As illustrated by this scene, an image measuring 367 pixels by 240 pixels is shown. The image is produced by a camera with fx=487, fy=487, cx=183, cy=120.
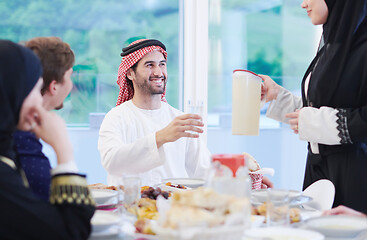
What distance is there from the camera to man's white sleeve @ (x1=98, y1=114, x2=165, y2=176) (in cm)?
271

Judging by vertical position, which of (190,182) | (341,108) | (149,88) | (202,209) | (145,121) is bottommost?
(190,182)

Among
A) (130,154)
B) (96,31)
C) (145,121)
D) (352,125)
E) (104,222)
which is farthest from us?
(96,31)

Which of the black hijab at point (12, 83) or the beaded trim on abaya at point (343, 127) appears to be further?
the beaded trim on abaya at point (343, 127)

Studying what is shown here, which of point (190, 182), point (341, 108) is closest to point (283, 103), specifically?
point (341, 108)

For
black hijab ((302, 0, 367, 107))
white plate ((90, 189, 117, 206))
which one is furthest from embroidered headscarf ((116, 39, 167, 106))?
white plate ((90, 189, 117, 206))

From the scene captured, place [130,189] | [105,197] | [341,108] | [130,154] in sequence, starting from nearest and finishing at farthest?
[130,189]
[105,197]
[341,108]
[130,154]

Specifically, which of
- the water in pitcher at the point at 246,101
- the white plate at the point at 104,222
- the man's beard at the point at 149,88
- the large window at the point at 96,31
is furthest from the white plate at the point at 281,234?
the large window at the point at 96,31

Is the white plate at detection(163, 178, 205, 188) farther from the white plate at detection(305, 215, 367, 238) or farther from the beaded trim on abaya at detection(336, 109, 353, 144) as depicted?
the white plate at detection(305, 215, 367, 238)

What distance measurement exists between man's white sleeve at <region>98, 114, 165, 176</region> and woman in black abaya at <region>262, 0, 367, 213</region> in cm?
75

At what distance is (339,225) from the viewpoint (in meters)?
1.61

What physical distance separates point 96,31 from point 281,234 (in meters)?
4.04

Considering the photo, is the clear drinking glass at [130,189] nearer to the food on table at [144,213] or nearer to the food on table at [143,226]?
the food on table at [144,213]

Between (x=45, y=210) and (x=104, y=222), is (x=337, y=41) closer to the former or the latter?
(x=104, y=222)

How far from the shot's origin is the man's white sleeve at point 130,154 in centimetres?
271
